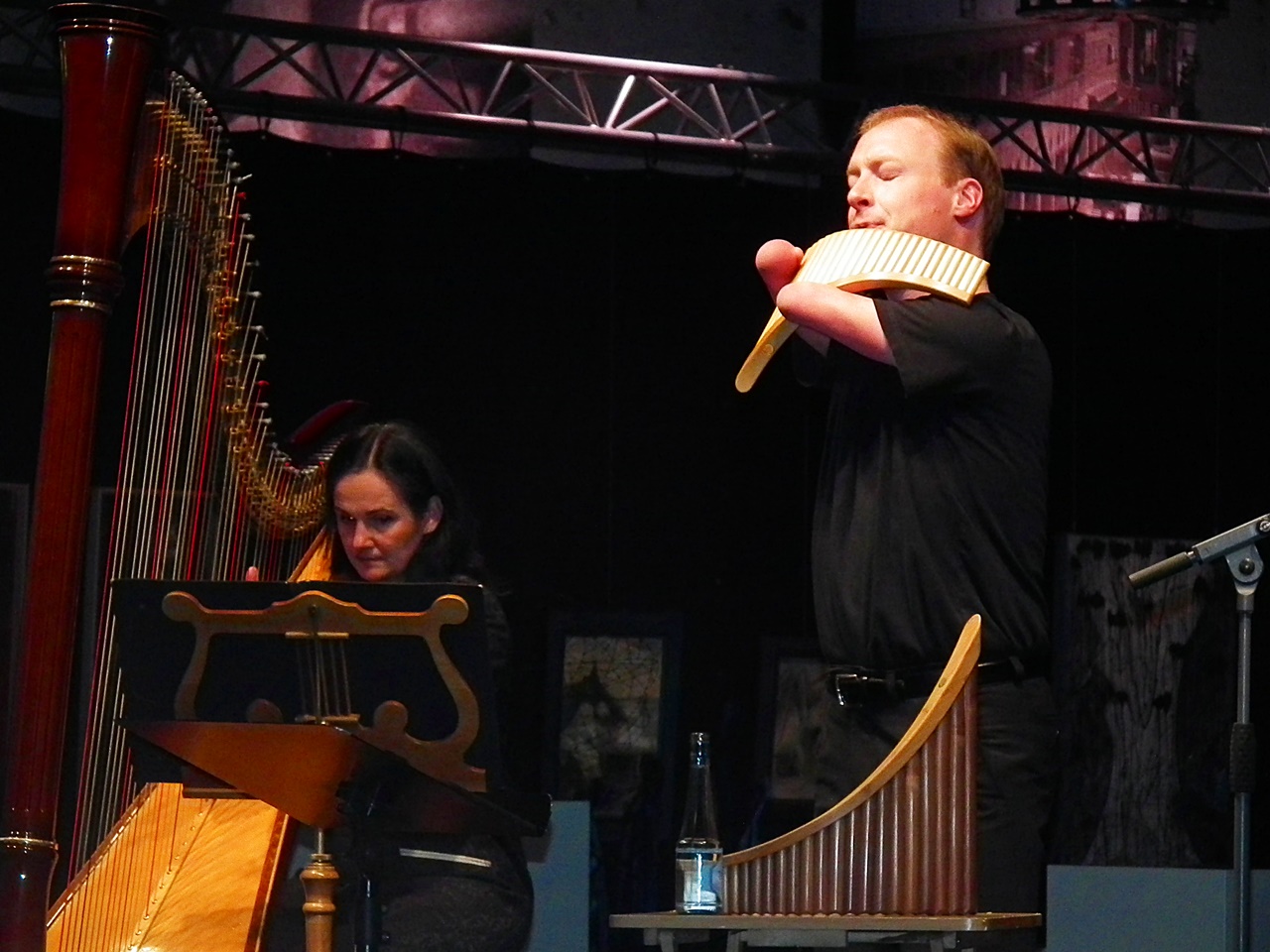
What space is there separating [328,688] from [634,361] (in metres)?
4.99

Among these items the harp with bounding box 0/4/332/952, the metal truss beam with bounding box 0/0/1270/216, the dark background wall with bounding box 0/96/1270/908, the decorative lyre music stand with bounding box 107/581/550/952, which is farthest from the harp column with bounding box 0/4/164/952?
the dark background wall with bounding box 0/96/1270/908

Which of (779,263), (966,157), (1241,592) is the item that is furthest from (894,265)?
(1241,592)

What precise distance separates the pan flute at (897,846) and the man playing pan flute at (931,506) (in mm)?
141

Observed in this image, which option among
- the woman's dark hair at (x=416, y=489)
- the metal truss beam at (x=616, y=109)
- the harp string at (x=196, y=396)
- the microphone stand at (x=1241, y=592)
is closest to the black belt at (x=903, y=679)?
the harp string at (x=196, y=396)

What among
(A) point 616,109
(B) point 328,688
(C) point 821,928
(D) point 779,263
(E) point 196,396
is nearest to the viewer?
(C) point 821,928

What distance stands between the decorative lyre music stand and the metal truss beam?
410cm

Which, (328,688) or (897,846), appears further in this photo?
(328,688)

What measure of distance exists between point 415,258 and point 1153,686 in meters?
3.59

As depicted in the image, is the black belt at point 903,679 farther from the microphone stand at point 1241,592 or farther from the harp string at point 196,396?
the microphone stand at point 1241,592

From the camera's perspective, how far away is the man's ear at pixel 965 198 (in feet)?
9.03

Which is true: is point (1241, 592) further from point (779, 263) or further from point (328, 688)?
point (328, 688)

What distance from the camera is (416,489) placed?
389cm

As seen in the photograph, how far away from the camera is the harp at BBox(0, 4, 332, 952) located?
107 inches

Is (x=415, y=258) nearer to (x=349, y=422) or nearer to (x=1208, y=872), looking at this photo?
(x=349, y=422)
